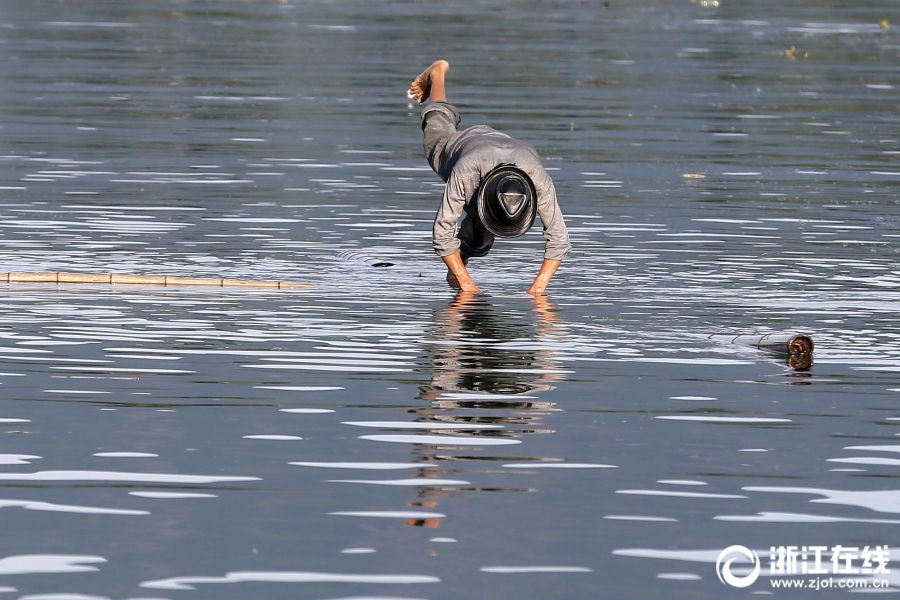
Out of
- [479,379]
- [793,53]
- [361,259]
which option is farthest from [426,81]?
[793,53]

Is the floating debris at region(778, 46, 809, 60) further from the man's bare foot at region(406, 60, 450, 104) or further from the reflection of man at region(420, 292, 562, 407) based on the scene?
the reflection of man at region(420, 292, 562, 407)

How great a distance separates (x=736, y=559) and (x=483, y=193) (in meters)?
6.59

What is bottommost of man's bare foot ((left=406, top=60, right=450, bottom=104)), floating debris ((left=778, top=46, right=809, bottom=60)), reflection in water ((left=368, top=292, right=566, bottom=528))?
reflection in water ((left=368, top=292, right=566, bottom=528))

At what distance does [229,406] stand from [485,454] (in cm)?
181

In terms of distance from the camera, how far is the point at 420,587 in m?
7.89

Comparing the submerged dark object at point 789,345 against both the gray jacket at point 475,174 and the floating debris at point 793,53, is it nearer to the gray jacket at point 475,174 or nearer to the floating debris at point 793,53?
the gray jacket at point 475,174

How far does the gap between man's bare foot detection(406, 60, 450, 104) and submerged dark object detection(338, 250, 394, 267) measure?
1387 millimetres

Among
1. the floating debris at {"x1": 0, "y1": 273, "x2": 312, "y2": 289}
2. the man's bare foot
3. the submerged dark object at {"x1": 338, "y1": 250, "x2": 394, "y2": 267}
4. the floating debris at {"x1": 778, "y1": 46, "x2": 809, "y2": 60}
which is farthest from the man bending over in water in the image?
the floating debris at {"x1": 778, "y1": 46, "x2": 809, "y2": 60}

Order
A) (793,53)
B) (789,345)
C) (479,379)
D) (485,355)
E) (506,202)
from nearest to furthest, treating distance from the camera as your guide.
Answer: (479,379) < (789,345) < (485,355) < (506,202) < (793,53)

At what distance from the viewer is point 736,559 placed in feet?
27.3

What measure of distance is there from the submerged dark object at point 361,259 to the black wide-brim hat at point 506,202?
2776 millimetres

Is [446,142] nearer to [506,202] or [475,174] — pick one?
[475,174]

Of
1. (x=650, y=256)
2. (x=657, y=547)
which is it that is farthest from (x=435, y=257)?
(x=657, y=547)

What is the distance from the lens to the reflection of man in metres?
11.9
